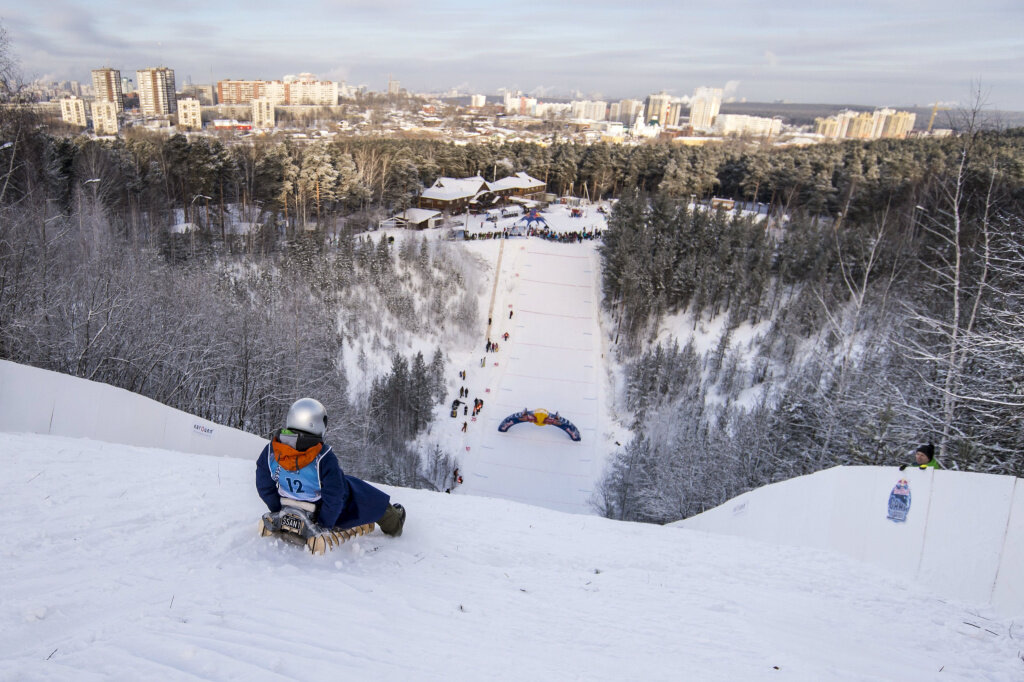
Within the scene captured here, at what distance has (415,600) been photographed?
176 inches

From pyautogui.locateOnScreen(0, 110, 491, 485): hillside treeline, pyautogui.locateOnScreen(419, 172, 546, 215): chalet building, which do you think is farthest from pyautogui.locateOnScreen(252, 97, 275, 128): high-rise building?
pyautogui.locateOnScreen(0, 110, 491, 485): hillside treeline

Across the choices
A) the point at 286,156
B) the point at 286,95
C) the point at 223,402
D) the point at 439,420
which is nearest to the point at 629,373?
the point at 439,420

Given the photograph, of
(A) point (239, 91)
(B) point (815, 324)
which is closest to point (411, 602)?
(B) point (815, 324)

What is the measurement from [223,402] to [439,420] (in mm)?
11491

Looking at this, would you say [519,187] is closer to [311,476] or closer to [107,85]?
[311,476]

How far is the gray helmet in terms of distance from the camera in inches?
170

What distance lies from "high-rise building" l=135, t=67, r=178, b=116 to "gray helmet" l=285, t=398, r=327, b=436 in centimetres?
11410

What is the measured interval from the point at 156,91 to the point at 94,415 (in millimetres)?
113912

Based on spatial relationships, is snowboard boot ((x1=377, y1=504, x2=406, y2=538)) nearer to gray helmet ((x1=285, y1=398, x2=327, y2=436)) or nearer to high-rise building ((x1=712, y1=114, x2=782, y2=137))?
gray helmet ((x1=285, y1=398, x2=327, y2=436))

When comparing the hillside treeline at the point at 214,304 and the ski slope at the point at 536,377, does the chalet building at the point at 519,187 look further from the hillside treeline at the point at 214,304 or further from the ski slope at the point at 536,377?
the hillside treeline at the point at 214,304

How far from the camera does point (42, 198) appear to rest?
82.3 feet

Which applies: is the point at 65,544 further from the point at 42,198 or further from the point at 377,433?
the point at 42,198

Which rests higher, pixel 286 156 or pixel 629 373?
pixel 286 156

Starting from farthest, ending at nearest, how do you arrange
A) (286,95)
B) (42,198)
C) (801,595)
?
1. (286,95)
2. (42,198)
3. (801,595)
